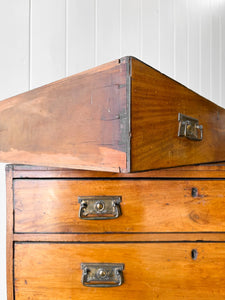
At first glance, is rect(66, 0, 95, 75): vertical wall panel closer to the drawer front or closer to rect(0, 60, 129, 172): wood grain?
rect(0, 60, 129, 172): wood grain

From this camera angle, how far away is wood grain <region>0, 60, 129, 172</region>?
418 mm

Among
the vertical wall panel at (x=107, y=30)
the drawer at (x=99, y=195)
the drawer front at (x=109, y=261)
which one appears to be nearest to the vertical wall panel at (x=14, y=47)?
the vertical wall panel at (x=107, y=30)

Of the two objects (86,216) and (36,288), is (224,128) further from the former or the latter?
(36,288)

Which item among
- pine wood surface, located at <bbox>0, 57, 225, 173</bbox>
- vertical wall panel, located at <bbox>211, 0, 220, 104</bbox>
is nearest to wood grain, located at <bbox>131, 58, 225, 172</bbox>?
pine wood surface, located at <bbox>0, 57, 225, 173</bbox>

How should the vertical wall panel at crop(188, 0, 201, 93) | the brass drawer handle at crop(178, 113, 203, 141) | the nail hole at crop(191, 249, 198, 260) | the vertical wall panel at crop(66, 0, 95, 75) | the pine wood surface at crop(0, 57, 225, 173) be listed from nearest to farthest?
the pine wood surface at crop(0, 57, 225, 173)
the brass drawer handle at crop(178, 113, 203, 141)
the nail hole at crop(191, 249, 198, 260)
the vertical wall panel at crop(66, 0, 95, 75)
the vertical wall panel at crop(188, 0, 201, 93)

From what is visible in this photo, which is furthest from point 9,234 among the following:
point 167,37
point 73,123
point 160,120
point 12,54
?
point 167,37

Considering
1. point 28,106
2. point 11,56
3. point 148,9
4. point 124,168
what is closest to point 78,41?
point 11,56

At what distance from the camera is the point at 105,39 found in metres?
1.14

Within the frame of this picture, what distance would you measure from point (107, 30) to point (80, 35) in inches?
5.5

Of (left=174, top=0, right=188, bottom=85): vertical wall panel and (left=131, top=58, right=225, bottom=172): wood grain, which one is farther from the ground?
(left=174, top=0, right=188, bottom=85): vertical wall panel

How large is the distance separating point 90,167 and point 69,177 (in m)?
0.19

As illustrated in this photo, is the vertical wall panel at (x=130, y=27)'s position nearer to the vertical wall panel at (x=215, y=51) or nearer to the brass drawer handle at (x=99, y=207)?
the vertical wall panel at (x=215, y=51)

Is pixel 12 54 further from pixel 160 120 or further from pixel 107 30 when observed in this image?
pixel 160 120

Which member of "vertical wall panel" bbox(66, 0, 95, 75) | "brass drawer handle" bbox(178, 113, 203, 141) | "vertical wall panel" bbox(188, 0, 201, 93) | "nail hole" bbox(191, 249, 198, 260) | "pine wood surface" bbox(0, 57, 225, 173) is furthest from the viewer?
"vertical wall panel" bbox(188, 0, 201, 93)
